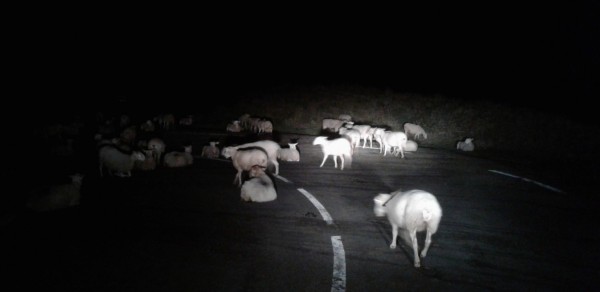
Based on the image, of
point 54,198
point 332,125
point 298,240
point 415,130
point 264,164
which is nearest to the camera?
point 298,240

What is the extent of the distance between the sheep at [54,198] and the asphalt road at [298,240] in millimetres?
212

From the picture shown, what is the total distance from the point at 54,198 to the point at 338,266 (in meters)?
6.75

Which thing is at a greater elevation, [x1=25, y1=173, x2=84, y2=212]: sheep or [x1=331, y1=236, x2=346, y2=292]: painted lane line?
[x1=25, y1=173, x2=84, y2=212]: sheep

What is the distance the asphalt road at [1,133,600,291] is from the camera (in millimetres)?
6121

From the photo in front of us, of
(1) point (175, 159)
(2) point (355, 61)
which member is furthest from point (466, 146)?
(2) point (355, 61)

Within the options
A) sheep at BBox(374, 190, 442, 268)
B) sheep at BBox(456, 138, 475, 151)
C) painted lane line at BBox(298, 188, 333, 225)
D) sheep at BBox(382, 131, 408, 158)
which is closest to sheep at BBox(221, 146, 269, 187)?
painted lane line at BBox(298, 188, 333, 225)

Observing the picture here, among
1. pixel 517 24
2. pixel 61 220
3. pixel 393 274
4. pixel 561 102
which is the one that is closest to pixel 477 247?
pixel 393 274

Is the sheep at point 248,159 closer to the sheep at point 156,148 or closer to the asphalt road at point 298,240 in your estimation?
the asphalt road at point 298,240

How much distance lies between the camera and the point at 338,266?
6555 millimetres

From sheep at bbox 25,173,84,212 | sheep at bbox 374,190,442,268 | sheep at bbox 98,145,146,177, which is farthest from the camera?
sheep at bbox 98,145,146,177

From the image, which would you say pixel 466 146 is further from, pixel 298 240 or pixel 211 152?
pixel 298 240

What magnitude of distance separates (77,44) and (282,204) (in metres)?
39.4

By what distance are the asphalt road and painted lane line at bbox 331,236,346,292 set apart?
3 centimetres

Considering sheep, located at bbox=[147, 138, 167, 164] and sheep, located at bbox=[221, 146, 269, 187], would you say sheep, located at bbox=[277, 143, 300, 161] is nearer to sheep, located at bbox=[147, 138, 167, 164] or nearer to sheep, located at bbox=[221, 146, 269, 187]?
sheep, located at bbox=[221, 146, 269, 187]
